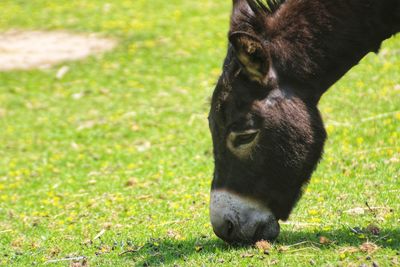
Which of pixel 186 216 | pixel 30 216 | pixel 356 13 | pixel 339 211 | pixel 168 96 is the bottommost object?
pixel 168 96

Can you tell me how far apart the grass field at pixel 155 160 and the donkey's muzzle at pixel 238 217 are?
0.66ft

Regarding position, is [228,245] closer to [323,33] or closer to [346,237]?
[346,237]

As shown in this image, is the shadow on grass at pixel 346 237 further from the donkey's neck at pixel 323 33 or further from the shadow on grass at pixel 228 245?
the donkey's neck at pixel 323 33

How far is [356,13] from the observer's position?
5695 millimetres

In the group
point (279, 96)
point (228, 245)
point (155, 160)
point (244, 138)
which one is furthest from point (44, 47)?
point (279, 96)

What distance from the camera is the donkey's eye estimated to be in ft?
19.0

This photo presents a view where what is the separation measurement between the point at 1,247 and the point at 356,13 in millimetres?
4109

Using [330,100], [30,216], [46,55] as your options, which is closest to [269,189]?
[30,216]

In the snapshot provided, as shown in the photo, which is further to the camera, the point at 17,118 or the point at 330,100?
the point at 17,118

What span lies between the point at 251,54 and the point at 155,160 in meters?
5.38

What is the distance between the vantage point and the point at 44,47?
1834 cm

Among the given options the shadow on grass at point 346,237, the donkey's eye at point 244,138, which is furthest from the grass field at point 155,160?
the donkey's eye at point 244,138

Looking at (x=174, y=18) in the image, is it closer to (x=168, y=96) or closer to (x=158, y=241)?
(x=168, y=96)

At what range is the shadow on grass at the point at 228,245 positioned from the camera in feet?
19.8
